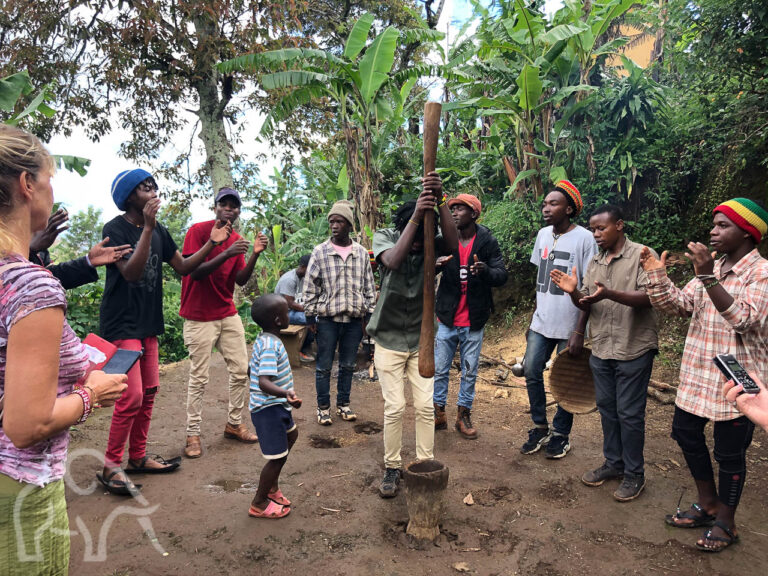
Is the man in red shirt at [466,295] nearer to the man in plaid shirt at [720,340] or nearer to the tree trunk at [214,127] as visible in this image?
the man in plaid shirt at [720,340]

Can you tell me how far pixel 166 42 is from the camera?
904 cm

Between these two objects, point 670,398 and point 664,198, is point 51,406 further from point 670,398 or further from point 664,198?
point 664,198

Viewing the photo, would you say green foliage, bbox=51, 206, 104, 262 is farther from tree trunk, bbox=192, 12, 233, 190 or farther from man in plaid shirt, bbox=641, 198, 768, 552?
man in plaid shirt, bbox=641, 198, 768, 552

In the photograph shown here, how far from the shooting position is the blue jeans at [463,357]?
4.59m

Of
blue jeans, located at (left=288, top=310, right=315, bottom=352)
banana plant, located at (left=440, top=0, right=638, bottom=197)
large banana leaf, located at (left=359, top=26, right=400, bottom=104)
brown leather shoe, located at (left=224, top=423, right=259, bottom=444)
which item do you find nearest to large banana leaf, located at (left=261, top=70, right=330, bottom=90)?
large banana leaf, located at (left=359, top=26, right=400, bottom=104)

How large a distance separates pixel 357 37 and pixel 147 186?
5.21m

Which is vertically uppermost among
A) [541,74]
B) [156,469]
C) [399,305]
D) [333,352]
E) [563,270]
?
[541,74]

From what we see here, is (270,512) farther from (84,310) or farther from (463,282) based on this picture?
(84,310)

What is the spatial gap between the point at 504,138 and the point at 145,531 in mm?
8218

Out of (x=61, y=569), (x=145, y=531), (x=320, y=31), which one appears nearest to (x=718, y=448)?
(x=61, y=569)

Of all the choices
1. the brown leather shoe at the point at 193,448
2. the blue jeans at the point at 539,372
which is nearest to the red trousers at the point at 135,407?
the brown leather shoe at the point at 193,448

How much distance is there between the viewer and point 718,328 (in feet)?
9.40

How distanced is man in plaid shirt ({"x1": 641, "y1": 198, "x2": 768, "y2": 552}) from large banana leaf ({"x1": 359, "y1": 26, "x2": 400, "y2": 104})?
5622mm

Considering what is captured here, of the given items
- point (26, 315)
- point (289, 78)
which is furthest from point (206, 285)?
point (289, 78)
